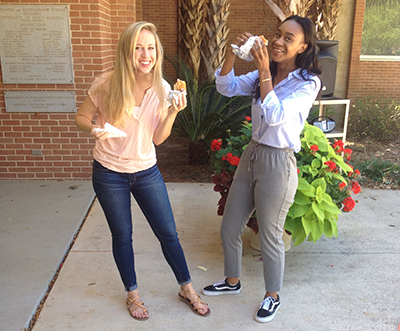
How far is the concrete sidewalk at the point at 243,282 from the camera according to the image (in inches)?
95.1

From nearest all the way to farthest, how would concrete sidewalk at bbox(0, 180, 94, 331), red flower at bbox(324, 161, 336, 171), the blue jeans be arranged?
the blue jeans, concrete sidewalk at bbox(0, 180, 94, 331), red flower at bbox(324, 161, 336, 171)

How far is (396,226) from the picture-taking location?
3.83m

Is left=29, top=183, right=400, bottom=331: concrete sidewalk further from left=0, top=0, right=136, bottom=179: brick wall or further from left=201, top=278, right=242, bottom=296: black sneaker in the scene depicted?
left=0, top=0, right=136, bottom=179: brick wall

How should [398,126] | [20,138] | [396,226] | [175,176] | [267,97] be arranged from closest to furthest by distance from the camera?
[267,97] < [396,226] < [20,138] < [175,176] < [398,126]

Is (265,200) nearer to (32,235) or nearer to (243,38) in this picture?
(243,38)

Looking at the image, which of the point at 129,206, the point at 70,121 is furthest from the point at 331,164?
the point at 70,121

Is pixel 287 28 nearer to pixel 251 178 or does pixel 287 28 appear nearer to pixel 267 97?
pixel 267 97

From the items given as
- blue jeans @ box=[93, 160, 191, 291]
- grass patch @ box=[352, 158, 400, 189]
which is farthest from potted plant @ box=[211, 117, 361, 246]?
grass patch @ box=[352, 158, 400, 189]

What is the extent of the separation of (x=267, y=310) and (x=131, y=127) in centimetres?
150

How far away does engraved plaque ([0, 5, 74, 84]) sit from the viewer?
4480 millimetres

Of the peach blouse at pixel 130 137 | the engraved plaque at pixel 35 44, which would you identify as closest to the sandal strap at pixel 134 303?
the peach blouse at pixel 130 137

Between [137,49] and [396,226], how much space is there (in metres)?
3.29

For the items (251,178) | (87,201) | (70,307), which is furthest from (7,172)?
(251,178)

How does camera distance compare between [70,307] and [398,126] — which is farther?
[398,126]
